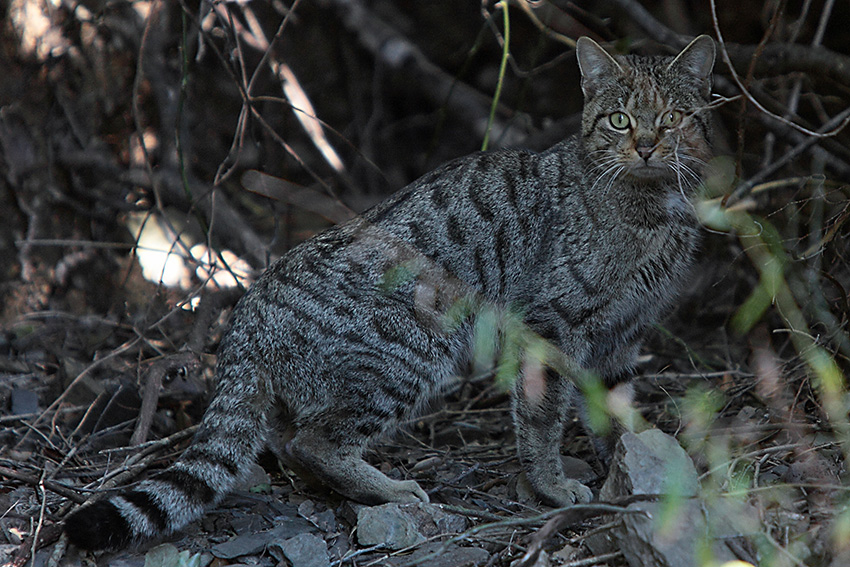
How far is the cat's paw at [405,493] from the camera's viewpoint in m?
3.08

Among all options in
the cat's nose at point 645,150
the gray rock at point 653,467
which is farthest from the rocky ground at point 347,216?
the cat's nose at point 645,150

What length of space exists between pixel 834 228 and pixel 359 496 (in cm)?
210

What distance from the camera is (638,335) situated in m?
3.56

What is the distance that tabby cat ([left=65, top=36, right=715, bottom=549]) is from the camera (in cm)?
316

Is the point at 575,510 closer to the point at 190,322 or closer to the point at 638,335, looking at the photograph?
the point at 638,335

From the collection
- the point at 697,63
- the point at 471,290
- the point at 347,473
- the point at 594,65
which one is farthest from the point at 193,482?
the point at 697,63

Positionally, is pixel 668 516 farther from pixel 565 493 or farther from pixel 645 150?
pixel 645 150

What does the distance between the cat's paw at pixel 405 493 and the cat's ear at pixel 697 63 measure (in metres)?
2.02

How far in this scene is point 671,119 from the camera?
323 cm

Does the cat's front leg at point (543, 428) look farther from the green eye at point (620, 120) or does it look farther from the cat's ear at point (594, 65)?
the cat's ear at point (594, 65)

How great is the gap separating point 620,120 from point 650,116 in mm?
130

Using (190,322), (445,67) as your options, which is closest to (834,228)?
(190,322)

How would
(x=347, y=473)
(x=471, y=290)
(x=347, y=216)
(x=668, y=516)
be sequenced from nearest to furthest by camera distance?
(x=668, y=516) < (x=347, y=473) < (x=471, y=290) < (x=347, y=216)

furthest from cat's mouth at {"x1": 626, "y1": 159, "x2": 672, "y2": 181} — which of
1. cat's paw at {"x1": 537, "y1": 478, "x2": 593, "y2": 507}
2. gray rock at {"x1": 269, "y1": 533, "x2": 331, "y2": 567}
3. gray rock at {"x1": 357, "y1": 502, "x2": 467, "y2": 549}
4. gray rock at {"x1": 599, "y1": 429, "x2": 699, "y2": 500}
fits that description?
gray rock at {"x1": 269, "y1": 533, "x2": 331, "y2": 567}
